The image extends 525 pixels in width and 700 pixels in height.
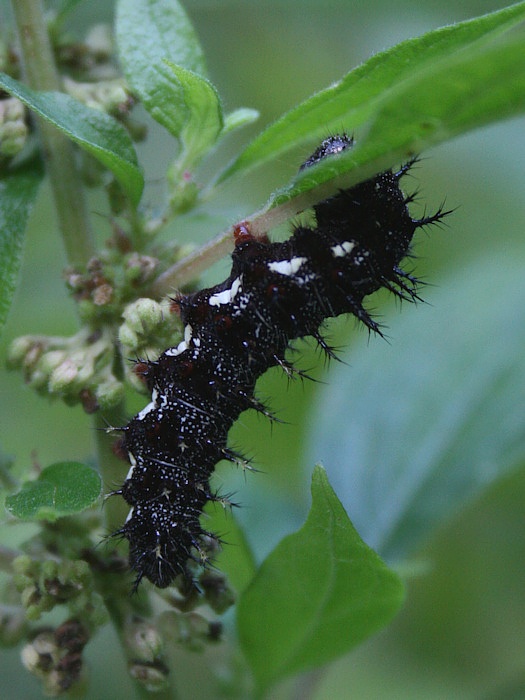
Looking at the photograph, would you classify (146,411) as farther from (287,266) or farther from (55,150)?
(55,150)

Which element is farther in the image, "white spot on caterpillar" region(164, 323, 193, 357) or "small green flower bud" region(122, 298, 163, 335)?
"white spot on caterpillar" region(164, 323, 193, 357)

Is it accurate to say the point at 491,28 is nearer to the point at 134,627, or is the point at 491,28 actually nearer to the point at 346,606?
the point at 346,606

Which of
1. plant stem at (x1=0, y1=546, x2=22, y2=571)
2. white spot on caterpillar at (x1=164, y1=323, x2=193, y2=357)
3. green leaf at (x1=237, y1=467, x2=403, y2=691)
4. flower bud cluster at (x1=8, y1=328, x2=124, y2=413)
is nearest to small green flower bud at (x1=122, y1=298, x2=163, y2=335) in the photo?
flower bud cluster at (x1=8, y1=328, x2=124, y2=413)

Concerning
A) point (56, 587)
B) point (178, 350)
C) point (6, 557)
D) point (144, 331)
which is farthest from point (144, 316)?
point (6, 557)

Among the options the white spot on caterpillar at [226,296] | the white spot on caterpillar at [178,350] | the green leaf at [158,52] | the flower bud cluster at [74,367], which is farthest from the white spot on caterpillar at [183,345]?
the green leaf at [158,52]

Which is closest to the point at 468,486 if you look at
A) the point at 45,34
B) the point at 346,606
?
the point at 346,606

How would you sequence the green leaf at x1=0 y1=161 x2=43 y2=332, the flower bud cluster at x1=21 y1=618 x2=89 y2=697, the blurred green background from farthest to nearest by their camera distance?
1. the blurred green background
2. the flower bud cluster at x1=21 y1=618 x2=89 y2=697
3. the green leaf at x1=0 y1=161 x2=43 y2=332

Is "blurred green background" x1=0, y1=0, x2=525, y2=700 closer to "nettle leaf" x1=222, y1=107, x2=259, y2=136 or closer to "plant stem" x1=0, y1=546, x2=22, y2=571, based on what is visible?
"nettle leaf" x1=222, y1=107, x2=259, y2=136
